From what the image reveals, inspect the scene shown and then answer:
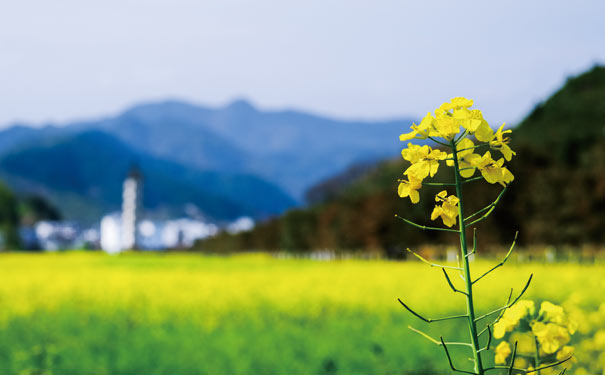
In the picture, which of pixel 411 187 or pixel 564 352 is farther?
pixel 564 352

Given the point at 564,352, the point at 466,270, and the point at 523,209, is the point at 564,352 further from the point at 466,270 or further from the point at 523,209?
the point at 523,209

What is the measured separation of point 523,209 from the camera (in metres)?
51.1

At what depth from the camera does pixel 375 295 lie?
14500mm

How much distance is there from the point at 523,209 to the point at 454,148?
52478 mm

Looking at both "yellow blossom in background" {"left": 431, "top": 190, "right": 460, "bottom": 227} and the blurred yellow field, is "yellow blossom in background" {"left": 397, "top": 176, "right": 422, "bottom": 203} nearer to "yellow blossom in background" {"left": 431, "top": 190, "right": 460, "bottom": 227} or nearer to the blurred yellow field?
"yellow blossom in background" {"left": 431, "top": 190, "right": 460, "bottom": 227}

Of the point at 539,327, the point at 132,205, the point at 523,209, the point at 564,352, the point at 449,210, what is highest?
the point at 132,205

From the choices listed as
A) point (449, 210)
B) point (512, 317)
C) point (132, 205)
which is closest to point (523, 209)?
point (512, 317)

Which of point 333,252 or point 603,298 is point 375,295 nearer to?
point 603,298

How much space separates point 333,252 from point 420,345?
2882 inches

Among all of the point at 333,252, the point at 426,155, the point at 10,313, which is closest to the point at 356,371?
the point at 426,155

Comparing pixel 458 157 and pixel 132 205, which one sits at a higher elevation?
pixel 132 205

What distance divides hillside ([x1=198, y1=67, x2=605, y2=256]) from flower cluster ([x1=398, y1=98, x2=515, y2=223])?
46229mm

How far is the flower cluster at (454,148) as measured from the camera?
166cm

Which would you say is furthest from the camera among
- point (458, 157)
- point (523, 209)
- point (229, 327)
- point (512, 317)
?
point (523, 209)
